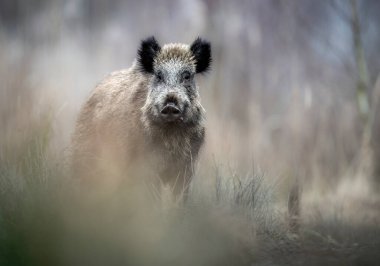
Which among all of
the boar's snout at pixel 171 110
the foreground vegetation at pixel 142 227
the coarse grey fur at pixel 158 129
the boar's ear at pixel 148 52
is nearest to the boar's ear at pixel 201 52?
the coarse grey fur at pixel 158 129

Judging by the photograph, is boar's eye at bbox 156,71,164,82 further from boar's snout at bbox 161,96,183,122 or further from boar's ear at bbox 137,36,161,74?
boar's snout at bbox 161,96,183,122

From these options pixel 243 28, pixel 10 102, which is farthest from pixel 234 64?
pixel 10 102

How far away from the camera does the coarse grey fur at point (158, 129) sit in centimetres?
447

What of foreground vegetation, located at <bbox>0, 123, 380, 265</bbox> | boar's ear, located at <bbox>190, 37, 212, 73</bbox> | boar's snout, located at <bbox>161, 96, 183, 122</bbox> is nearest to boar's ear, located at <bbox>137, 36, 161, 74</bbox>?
boar's ear, located at <bbox>190, 37, 212, 73</bbox>

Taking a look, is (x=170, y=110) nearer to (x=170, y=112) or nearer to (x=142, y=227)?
(x=170, y=112)

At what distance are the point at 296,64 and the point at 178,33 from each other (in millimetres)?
2022

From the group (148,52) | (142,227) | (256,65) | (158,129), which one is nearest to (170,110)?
(158,129)

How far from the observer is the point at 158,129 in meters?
4.60

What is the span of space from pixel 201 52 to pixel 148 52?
15.2 inches

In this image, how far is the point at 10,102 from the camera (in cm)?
520

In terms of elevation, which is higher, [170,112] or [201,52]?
[201,52]

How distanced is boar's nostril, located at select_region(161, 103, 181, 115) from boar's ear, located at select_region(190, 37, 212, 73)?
55 centimetres

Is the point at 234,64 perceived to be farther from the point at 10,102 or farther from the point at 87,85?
the point at 10,102

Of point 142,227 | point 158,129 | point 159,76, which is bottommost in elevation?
point 142,227
